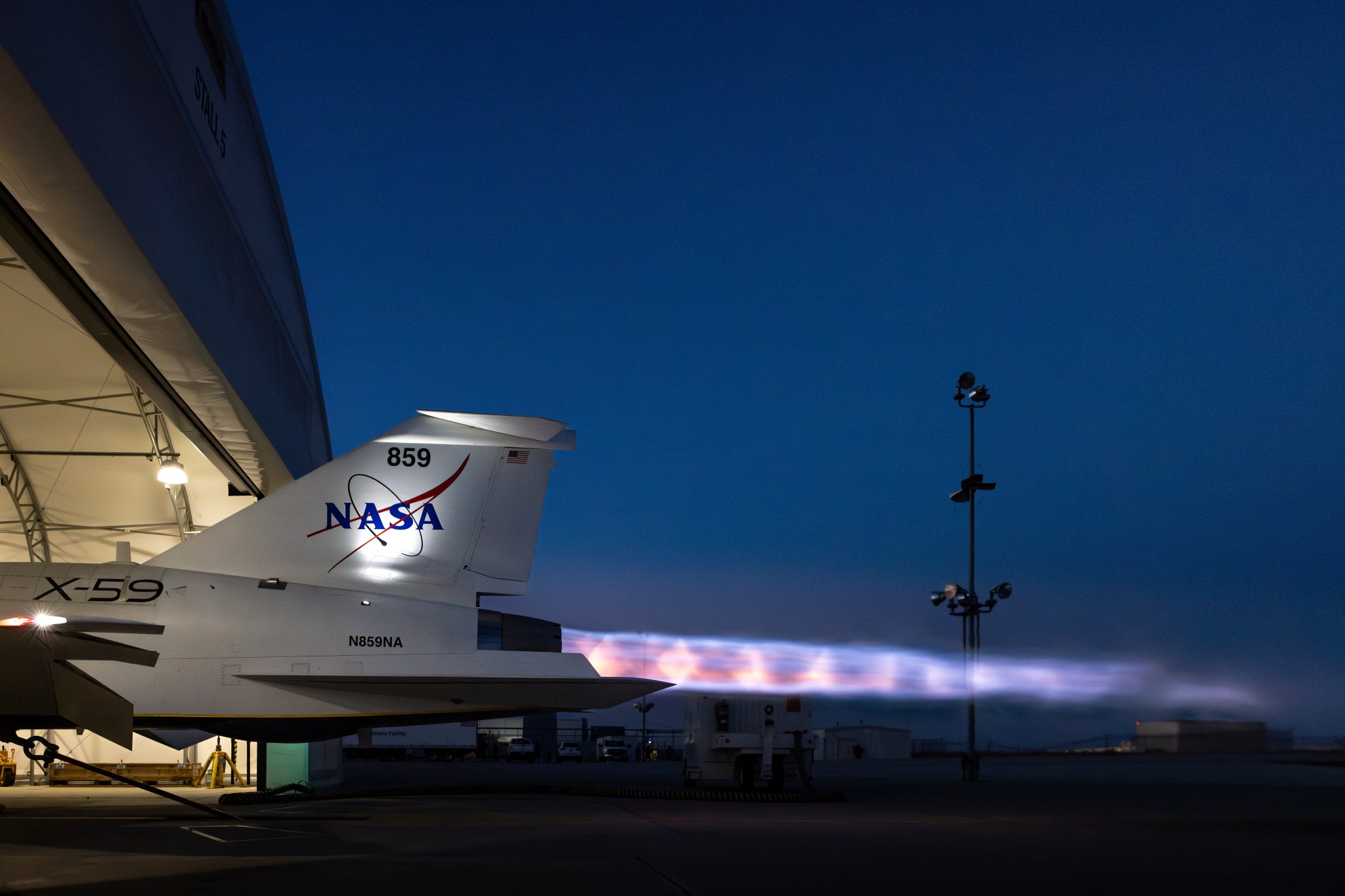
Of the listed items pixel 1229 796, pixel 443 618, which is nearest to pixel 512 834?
pixel 443 618

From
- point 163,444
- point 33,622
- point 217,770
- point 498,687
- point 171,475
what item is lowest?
point 217,770

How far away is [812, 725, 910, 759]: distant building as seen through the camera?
53094 millimetres

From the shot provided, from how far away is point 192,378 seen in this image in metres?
12.6

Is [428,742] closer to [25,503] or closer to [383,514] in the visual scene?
[25,503]

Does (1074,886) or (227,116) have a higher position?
(227,116)

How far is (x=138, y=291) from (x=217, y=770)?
1228 centimetres

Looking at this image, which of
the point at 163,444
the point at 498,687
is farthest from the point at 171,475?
the point at 498,687

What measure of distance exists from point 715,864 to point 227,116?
11.6 metres

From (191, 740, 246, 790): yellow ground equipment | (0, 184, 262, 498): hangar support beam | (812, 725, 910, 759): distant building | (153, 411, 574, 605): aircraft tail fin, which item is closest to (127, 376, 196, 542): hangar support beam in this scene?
(0, 184, 262, 498): hangar support beam

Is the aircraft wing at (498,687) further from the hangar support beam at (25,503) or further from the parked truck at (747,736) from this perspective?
the hangar support beam at (25,503)

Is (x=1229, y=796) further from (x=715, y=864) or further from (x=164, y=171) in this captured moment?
(x=164, y=171)

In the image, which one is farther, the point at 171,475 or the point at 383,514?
the point at 171,475

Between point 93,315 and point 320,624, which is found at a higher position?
point 93,315

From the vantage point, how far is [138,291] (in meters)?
10.2
